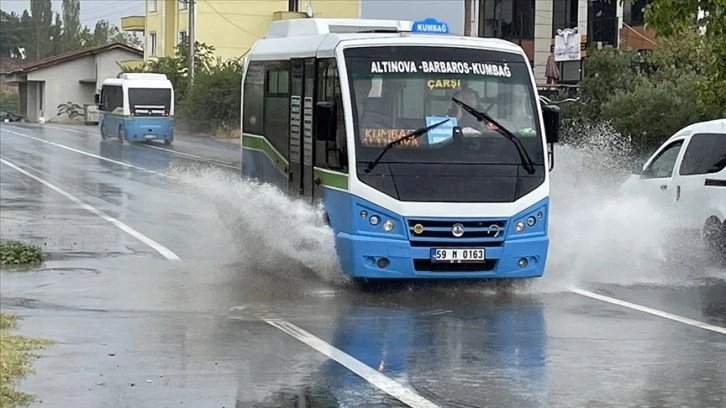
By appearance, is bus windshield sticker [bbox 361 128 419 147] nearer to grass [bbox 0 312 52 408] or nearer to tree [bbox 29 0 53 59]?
grass [bbox 0 312 52 408]

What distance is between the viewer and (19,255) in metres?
15.8

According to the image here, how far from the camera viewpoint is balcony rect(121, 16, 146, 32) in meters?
92.0

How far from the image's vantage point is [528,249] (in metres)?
13.2

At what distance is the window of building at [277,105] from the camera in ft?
50.2

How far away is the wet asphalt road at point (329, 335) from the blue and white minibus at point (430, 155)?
1.52 feet

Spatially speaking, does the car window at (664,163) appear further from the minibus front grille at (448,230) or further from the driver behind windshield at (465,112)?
the minibus front grille at (448,230)

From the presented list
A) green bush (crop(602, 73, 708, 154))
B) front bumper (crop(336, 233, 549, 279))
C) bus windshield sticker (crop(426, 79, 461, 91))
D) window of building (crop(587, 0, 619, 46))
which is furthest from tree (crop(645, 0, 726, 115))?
window of building (crop(587, 0, 619, 46))

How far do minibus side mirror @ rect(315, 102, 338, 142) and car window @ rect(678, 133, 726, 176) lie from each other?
5.22m

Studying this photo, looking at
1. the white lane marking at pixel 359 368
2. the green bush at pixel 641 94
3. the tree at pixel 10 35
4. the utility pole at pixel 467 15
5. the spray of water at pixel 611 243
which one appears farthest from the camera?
the tree at pixel 10 35

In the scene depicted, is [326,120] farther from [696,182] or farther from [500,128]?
[696,182]

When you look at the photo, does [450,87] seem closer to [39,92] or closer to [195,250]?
[195,250]

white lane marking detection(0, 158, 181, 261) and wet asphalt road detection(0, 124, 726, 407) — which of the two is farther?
white lane marking detection(0, 158, 181, 261)

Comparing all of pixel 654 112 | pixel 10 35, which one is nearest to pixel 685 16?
pixel 654 112

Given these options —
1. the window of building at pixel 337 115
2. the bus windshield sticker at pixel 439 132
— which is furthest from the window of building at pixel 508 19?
the bus windshield sticker at pixel 439 132
